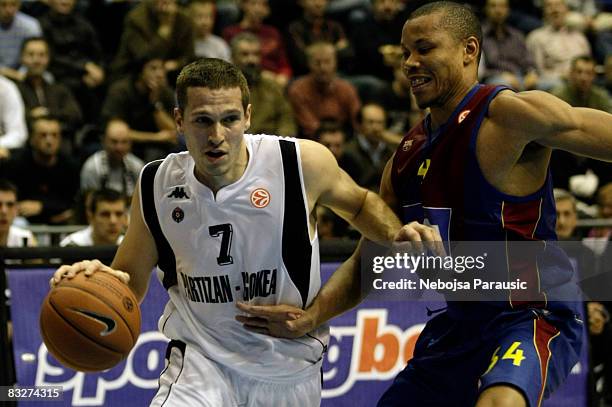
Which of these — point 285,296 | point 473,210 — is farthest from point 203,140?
point 473,210

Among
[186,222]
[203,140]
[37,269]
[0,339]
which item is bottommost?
[0,339]

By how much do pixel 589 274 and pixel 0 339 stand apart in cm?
381

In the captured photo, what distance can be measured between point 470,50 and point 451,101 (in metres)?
0.24

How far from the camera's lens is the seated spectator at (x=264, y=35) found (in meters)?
11.2

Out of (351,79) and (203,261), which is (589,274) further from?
(351,79)

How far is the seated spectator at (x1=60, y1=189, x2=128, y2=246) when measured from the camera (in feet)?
24.5

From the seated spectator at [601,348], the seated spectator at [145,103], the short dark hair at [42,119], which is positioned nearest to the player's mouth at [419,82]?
the seated spectator at [601,348]

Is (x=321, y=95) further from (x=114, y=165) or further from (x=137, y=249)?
(x=137, y=249)

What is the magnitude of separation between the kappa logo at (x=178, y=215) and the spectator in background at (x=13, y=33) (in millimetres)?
6673

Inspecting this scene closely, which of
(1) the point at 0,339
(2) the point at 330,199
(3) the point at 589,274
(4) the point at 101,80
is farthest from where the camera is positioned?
(4) the point at 101,80

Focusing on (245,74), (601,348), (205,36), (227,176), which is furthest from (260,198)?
(205,36)

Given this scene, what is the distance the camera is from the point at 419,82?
4391mm

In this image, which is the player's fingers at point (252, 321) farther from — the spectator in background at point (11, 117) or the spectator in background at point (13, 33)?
the spectator in background at point (13, 33)

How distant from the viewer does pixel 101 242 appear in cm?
746
